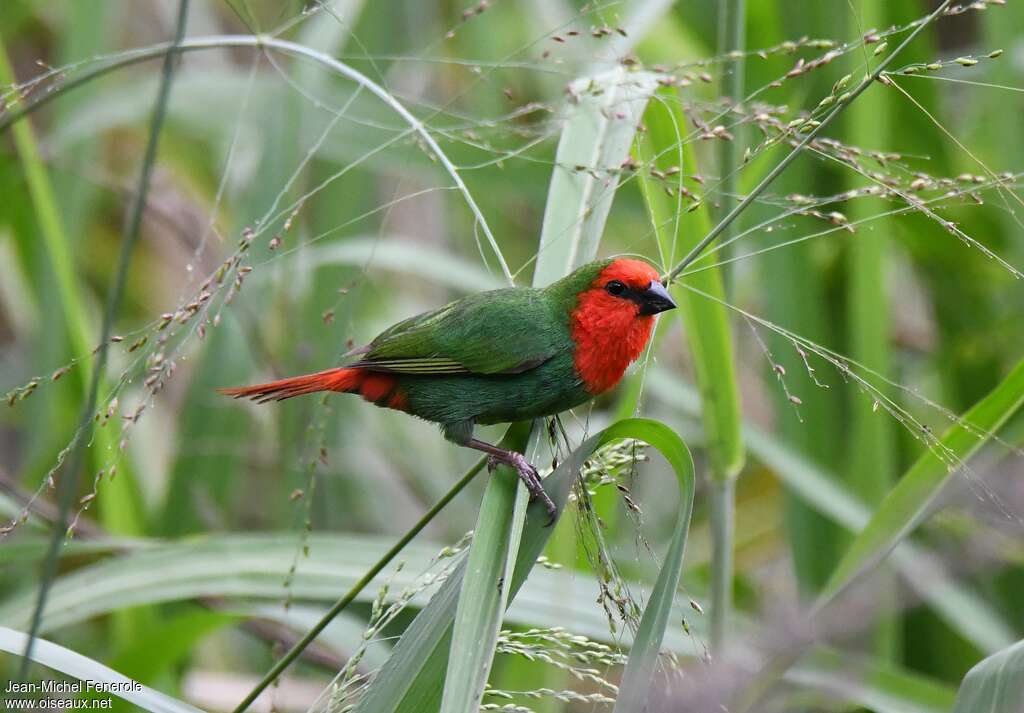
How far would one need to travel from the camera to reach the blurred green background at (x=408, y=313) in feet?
7.16

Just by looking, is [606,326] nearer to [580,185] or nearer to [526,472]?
[580,185]

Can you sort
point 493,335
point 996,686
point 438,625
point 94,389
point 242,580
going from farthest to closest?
point 242,580, point 493,335, point 438,625, point 996,686, point 94,389

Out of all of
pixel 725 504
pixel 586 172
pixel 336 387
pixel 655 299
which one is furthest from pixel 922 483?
pixel 336 387

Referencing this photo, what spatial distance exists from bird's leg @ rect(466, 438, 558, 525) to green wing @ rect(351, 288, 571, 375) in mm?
239

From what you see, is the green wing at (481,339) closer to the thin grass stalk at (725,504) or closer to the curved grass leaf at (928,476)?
the thin grass stalk at (725,504)

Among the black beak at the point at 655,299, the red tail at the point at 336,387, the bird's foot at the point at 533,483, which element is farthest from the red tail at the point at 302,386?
the black beak at the point at 655,299

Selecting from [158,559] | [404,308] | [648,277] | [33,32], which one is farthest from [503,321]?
[33,32]

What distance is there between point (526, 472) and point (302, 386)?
0.56 metres

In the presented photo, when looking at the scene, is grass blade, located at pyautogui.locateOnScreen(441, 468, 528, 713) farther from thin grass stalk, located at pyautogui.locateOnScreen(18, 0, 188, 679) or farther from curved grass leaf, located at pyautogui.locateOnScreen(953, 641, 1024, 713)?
curved grass leaf, located at pyautogui.locateOnScreen(953, 641, 1024, 713)

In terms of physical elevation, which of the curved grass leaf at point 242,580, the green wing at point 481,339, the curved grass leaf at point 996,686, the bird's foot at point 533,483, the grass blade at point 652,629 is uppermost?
the green wing at point 481,339

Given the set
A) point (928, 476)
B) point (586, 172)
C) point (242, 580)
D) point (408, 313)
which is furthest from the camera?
point (408, 313)

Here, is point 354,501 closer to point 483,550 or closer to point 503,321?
point 503,321

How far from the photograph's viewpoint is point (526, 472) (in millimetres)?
1612

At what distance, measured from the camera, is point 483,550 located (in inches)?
54.7
